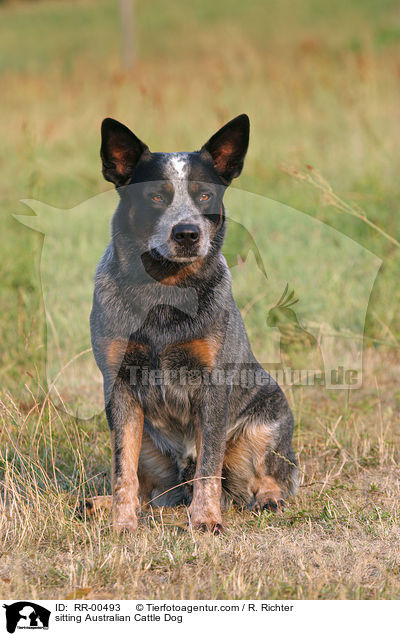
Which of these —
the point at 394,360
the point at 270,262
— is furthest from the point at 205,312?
the point at 270,262

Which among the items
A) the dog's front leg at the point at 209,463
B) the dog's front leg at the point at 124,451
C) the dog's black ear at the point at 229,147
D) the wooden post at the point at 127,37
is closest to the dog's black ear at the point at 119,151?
the dog's black ear at the point at 229,147

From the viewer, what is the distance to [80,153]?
10352 mm

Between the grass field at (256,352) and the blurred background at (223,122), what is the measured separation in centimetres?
3

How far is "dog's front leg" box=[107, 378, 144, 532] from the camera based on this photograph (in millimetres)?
3434

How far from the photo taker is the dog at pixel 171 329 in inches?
135

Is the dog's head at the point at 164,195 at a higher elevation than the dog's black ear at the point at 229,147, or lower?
lower

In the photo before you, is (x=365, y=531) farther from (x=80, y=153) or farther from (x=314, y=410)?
(x=80, y=153)

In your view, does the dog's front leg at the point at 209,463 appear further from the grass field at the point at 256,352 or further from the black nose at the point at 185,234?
the black nose at the point at 185,234

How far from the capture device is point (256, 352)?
5.46 metres
